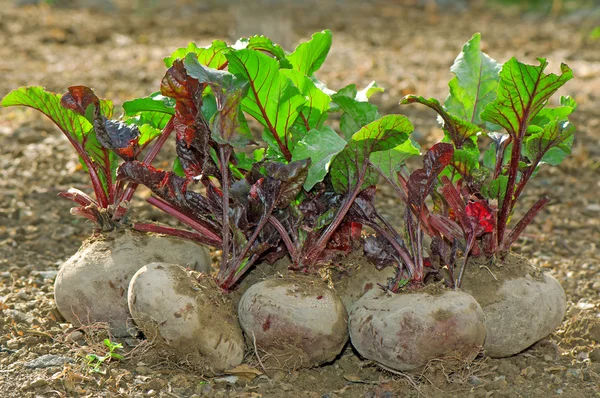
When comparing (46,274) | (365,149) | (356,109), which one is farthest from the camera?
(46,274)

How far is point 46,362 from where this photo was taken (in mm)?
2674

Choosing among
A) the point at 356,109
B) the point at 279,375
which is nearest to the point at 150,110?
the point at 356,109

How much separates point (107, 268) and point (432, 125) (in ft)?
10.3

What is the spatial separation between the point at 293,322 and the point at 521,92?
106cm

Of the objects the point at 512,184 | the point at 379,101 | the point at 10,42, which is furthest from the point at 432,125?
the point at 10,42

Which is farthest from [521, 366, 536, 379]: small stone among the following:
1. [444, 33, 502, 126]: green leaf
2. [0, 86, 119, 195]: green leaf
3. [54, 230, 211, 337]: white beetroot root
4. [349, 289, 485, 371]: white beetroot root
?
[0, 86, 119, 195]: green leaf

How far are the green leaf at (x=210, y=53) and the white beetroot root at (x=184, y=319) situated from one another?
803 millimetres

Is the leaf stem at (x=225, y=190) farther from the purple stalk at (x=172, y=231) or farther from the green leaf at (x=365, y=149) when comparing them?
the green leaf at (x=365, y=149)

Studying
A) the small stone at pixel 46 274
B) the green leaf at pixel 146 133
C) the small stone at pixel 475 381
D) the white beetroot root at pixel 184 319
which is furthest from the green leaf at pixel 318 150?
the small stone at pixel 46 274

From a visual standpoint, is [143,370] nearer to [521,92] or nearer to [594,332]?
[521,92]

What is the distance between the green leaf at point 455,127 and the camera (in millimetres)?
2713

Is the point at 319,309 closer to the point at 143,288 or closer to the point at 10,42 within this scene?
the point at 143,288

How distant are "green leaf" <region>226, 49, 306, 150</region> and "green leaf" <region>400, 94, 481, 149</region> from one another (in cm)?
39

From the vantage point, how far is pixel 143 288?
254cm
